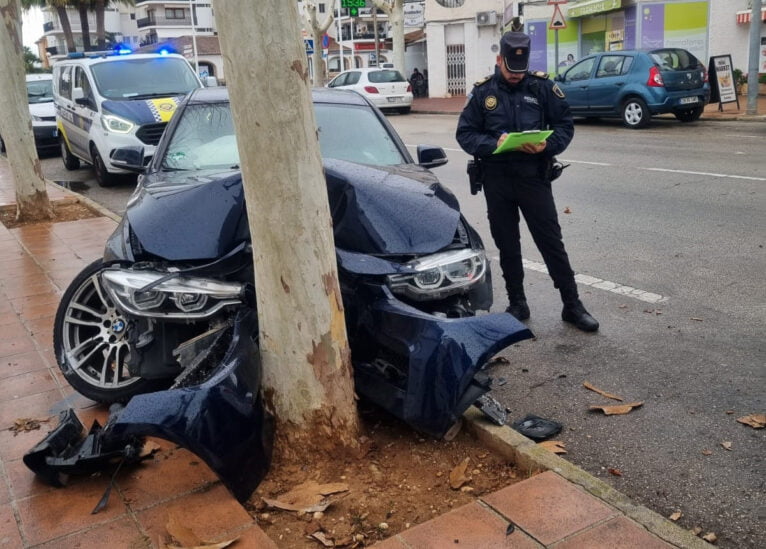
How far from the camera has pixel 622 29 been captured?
27.1 metres

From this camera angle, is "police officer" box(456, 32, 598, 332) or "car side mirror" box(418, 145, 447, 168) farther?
"car side mirror" box(418, 145, 447, 168)

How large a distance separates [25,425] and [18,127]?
7.46 m

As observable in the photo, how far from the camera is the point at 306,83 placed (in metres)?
3.15

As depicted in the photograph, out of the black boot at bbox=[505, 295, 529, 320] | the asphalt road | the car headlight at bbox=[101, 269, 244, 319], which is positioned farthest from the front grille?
the car headlight at bbox=[101, 269, 244, 319]

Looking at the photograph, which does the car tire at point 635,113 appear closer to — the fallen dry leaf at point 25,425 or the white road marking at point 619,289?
the white road marking at point 619,289

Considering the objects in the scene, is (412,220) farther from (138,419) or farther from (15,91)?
(15,91)

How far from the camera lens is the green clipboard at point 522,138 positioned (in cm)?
493

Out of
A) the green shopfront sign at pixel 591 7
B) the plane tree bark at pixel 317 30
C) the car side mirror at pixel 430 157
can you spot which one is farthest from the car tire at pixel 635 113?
the plane tree bark at pixel 317 30

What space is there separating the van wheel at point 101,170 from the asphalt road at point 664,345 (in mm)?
6147

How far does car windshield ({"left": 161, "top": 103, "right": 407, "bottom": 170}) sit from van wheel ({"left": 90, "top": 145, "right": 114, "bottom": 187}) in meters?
7.95

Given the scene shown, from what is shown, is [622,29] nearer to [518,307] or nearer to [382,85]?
[382,85]

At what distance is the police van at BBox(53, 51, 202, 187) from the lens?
39.9 feet

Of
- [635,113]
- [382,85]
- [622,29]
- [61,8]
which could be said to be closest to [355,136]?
[635,113]

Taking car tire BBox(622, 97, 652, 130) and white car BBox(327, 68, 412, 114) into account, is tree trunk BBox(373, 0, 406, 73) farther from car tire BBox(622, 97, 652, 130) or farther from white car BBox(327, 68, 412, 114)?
car tire BBox(622, 97, 652, 130)
